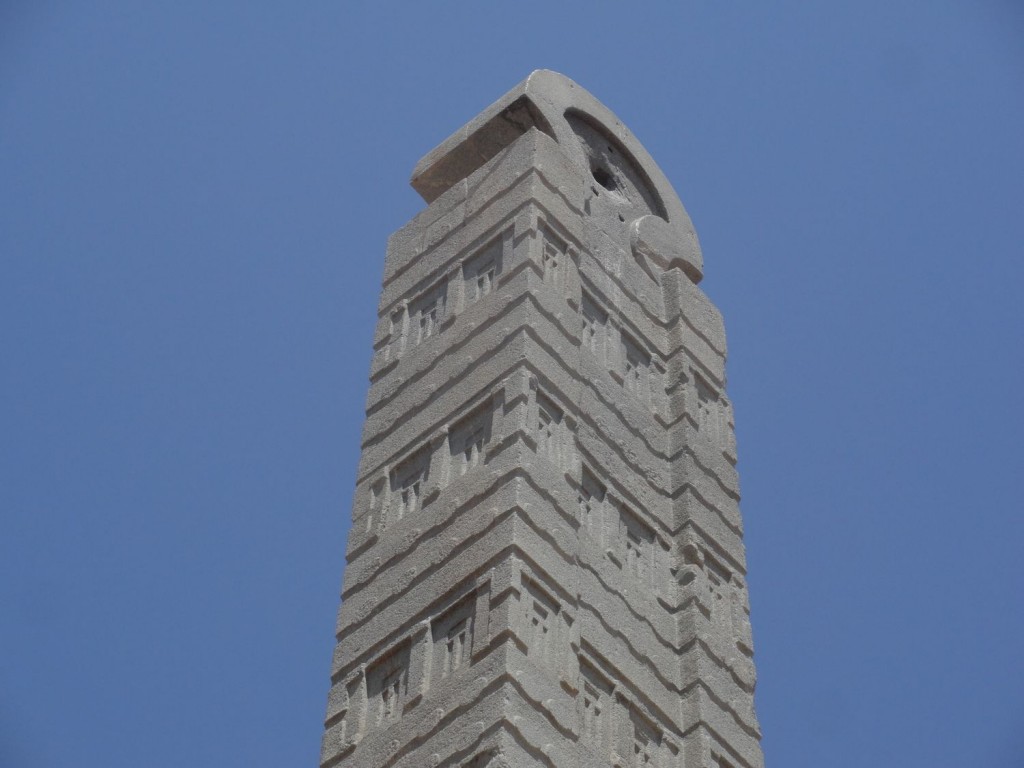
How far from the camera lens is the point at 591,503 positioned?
11930 millimetres

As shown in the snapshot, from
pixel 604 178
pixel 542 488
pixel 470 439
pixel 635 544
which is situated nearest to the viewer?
pixel 542 488

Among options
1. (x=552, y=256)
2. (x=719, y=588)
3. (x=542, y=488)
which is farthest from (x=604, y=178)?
(x=542, y=488)

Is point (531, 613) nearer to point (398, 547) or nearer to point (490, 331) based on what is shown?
point (398, 547)

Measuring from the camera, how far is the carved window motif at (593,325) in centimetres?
1292

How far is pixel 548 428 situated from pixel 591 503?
0.47 m

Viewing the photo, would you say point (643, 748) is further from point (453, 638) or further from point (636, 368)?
point (636, 368)

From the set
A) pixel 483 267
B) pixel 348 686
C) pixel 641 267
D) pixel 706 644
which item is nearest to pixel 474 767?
pixel 348 686

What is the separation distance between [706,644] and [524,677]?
1745mm

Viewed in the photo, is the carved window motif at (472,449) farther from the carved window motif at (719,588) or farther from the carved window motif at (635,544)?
the carved window motif at (719,588)

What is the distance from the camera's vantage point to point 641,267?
555 inches

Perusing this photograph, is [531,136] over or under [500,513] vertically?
over

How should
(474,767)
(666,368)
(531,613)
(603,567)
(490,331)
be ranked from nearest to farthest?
(474,767), (531,613), (603,567), (490,331), (666,368)

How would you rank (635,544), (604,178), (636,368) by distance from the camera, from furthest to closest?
(604,178), (636,368), (635,544)

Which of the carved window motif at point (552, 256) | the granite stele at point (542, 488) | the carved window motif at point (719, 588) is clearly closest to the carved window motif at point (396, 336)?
the granite stele at point (542, 488)
